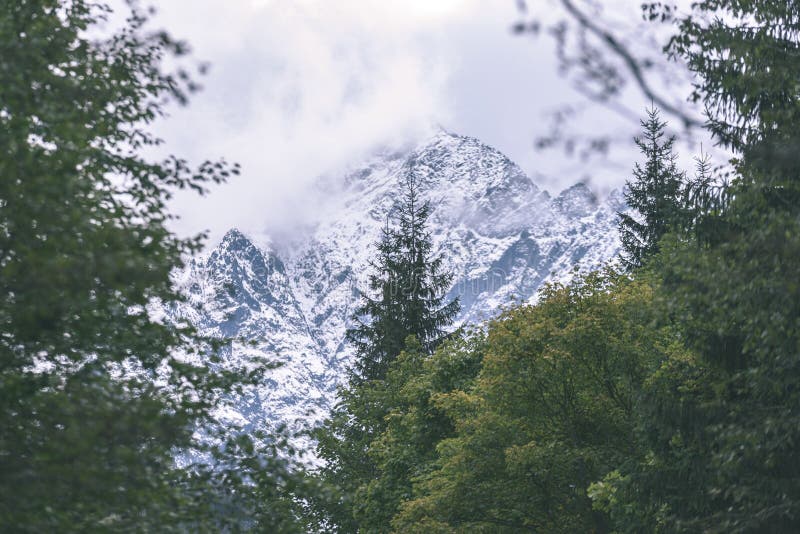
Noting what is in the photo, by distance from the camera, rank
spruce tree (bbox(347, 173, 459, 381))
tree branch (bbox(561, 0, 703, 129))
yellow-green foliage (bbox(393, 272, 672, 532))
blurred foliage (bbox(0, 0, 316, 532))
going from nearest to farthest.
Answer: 1. tree branch (bbox(561, 0, 703, 129))
2. blurred foliage (bbox(0, 0, 316, 532))
3. yellow-green foliage (bbox(393, 272, 672, 532))
4. spruce tree (bbox(347, 173, 459, 381))

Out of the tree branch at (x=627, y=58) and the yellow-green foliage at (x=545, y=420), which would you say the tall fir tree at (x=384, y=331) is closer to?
the yellow-green foliage at (x=545, y=420)

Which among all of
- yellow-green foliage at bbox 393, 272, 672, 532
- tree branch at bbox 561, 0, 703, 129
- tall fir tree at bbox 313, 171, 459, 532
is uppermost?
tall fir tree at bbox 313, 171, 459, 532

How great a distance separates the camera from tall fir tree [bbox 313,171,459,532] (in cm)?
3569

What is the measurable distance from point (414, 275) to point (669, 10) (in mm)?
36120

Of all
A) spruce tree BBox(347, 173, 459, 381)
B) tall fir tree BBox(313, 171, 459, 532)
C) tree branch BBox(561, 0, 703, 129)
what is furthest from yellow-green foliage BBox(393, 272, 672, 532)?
spruce tree BBox(347, 173, 459, 381)

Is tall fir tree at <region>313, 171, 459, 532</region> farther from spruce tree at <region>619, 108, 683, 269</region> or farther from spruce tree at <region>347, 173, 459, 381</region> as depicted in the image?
spruce tree at <region>619, 108, 683, 269</region>

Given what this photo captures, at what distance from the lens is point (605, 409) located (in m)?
22.2

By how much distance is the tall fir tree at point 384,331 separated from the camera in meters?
35.7

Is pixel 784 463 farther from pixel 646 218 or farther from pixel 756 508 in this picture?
pixel 646 218

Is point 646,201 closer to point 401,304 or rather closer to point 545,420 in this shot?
point 401,304

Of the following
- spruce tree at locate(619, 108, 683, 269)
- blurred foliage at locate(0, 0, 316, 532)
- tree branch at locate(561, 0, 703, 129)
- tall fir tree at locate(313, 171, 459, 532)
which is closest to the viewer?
tree branch at locate(561, 0, 703, 129)

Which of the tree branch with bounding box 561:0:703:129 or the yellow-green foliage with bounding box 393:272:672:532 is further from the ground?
the yellow-green foliage with bounding box 393:272:672:532

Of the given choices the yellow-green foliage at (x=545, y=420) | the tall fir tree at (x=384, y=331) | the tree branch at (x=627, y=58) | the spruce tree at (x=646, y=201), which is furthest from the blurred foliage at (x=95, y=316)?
the spruce tree at (x=646, y=201)

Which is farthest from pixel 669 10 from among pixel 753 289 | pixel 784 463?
pixel 784 463
